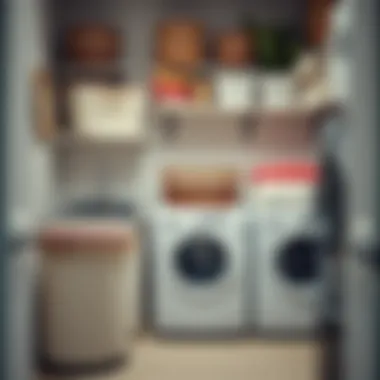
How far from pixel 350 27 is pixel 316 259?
7.11 ft

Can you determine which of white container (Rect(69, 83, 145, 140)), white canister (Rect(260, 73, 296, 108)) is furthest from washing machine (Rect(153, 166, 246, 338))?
white canister (Rect(260, 73, 296, 108))

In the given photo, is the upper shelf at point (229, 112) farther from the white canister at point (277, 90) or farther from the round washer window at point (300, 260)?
the round washer window at point (300, 260)

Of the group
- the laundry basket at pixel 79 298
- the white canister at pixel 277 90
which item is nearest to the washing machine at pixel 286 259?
the white canister at pixel 277 90

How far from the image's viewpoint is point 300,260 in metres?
Result: 3.53

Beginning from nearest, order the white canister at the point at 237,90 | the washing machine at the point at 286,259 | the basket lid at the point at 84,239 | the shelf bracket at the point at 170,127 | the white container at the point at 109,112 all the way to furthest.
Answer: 1. the basket lid at the point at 84,239
2. the washing machine at the point at 286,259
3. the white container at the point at 109,112
4. the white canister at the point at 237,90
5. the shelf bracket at the point at 170,127

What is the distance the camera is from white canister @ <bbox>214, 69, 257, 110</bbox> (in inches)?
154

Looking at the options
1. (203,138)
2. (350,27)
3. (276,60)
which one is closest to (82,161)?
(203,138)

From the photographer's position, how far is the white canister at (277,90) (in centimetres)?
395

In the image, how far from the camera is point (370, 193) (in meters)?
1.41

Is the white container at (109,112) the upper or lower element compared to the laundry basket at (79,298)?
upper

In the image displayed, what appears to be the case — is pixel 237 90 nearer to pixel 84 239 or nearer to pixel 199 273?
pixel 199 273

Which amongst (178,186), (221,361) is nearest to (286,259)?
(221,361)

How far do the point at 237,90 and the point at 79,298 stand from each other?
1790mm

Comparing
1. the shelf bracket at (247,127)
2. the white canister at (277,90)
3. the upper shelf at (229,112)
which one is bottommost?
the shelf bracket at (247,127)
